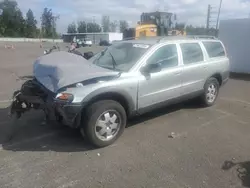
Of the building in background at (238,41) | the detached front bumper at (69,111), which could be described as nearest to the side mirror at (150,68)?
the detached front bumper at (69,111)

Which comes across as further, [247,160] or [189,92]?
[189,92]

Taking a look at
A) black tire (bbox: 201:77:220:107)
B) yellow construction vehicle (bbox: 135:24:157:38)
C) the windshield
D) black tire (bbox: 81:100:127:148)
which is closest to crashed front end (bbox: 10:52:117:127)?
black tire (bbox: 81:100:127:148)

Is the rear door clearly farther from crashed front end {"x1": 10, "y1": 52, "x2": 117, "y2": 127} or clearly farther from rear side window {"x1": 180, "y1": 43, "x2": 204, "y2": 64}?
crashed front end {"x1": 10, "y1": 52, "x2": 117, "y2": 127}

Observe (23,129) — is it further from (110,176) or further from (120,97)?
(110,176)

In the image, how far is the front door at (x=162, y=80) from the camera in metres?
4.99

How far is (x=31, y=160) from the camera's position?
405cm

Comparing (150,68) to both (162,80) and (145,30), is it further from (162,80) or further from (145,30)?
(145,30)

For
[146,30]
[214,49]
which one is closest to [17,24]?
[146,30]

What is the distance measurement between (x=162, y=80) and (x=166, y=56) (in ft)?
1.79

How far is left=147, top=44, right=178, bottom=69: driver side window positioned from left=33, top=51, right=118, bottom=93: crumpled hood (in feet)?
3.32

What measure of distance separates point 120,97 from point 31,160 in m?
1.72

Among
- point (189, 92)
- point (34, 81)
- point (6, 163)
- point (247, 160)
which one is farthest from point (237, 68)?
point (6, 163)

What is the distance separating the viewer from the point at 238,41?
12.9 m

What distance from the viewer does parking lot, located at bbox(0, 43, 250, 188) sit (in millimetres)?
3555
